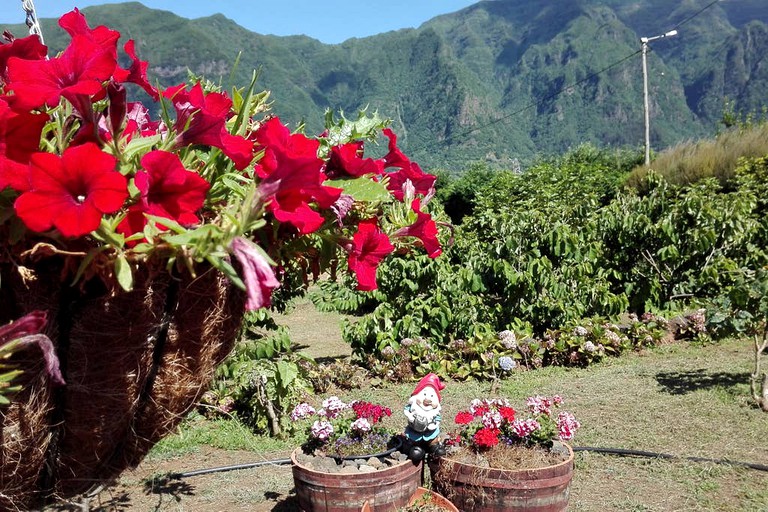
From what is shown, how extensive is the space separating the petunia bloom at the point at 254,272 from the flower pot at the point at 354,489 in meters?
2.20

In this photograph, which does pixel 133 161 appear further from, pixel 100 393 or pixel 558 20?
pixel 558 20

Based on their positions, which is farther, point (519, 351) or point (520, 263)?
point (520, 263)

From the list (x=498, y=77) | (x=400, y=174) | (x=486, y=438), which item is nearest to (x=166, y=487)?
(x=486, y=438)

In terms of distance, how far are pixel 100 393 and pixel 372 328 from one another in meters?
5.57

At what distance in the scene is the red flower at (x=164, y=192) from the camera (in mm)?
709

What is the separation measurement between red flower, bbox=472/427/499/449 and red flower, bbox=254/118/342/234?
235 cm

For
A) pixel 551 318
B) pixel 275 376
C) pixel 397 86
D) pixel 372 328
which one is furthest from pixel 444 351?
pixel 397 86

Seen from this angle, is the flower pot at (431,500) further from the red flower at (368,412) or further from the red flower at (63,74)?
the red flower at (63,74)

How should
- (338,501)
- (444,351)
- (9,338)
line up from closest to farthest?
(9,338) < (338,501) < (444,351)

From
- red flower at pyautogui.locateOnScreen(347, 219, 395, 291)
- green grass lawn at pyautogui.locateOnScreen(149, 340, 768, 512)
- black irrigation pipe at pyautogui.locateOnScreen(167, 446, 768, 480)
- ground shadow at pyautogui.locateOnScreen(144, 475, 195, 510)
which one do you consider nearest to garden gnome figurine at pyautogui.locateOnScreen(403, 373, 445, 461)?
green grass lawn at pyautogui.locateOnScreen(149, 340, 768, 512)

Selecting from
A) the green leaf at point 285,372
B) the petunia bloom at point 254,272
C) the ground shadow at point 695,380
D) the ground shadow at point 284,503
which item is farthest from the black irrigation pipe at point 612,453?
the petunia bloom at point 254,272

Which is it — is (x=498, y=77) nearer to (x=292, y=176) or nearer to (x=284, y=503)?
(x=284, y=503)

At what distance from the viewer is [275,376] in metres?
4.42

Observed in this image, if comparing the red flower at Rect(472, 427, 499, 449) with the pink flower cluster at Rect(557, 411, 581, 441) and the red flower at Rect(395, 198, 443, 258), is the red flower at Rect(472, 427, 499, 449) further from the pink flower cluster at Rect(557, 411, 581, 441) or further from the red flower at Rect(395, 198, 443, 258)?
the red flower at Rect(395, 198, 443, 258)
